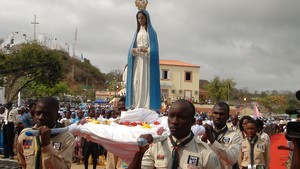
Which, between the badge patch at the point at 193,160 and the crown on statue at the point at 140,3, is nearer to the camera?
the badge patch at the point at 193,160

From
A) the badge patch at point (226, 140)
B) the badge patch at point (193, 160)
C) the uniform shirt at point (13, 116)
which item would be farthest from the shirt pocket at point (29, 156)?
the uniform shirt at point (13, 116)

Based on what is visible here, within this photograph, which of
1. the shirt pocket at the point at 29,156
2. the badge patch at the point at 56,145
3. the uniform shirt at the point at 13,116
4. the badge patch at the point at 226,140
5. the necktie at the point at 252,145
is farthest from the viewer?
the uniform shirt at the point at 13,116

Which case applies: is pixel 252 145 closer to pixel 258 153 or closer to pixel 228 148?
pixel 258 153

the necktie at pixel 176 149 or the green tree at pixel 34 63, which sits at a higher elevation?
the green tree at pixel 34 63

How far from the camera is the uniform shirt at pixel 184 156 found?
336 centimetres

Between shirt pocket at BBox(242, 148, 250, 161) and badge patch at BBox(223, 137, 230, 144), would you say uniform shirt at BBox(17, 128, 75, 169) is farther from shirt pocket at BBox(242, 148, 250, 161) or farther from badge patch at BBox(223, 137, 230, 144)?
shirt pocket at BBox(242, 148, 250, 161)

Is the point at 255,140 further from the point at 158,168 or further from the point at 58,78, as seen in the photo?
the point at 58,78

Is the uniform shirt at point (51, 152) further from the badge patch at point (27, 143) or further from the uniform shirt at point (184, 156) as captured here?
the uniform shirt at point (184, 156)

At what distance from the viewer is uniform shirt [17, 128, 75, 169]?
3.54 meters

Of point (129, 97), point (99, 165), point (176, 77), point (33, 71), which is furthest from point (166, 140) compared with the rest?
point (176, 77)

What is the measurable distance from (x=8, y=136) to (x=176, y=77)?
53443mm

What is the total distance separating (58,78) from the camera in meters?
34.8

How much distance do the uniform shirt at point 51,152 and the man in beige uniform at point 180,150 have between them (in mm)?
730

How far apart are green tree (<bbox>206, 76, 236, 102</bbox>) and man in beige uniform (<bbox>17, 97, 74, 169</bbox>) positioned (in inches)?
2507
